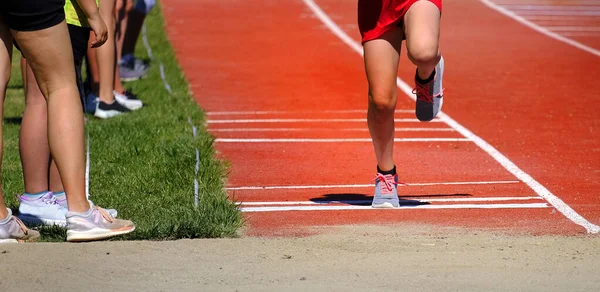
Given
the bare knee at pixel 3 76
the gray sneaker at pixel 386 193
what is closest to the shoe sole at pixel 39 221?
the bare knee at pixel 3 76

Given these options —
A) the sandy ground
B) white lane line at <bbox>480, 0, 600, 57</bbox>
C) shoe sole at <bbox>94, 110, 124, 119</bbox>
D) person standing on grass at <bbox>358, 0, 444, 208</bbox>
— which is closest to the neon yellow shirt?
the sandy ground

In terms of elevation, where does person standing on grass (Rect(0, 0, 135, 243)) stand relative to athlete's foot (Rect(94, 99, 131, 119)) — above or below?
above

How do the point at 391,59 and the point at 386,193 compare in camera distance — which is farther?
the point at 386,193

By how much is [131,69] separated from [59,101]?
8378 mm

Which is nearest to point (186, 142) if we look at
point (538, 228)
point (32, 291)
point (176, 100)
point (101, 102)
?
point (101, 102)

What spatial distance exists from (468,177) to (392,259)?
289cm

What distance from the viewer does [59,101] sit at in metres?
5.84

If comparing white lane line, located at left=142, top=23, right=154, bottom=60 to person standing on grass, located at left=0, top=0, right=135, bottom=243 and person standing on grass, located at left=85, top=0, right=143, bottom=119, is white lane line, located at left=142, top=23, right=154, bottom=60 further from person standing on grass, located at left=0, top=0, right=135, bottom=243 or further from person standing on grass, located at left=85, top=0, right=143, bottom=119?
person standing on grass, located at left=0, top=0, right=135, bottom=243

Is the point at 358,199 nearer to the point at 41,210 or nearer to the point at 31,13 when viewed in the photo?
the point at 41,210

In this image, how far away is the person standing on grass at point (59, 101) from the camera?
18.7 feet

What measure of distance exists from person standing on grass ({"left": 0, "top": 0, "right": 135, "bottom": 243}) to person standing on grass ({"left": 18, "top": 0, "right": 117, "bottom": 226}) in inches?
22.1

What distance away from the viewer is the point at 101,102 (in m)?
11.0

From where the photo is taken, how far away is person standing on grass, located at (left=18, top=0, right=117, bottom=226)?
257 inches

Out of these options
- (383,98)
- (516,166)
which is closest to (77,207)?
(383,98)
